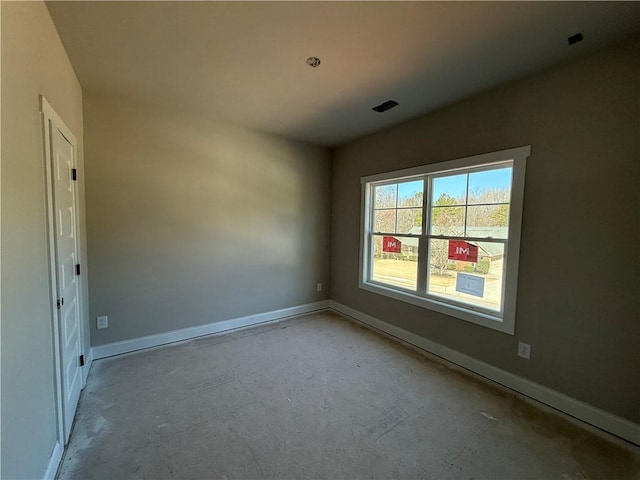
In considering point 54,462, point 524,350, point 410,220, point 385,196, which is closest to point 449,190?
point 410,220

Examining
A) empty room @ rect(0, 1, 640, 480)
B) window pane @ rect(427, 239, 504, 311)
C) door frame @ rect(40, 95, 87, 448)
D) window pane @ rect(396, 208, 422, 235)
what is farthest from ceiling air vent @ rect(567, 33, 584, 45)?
→ door frame @ rect(40, 95, 87, 448)

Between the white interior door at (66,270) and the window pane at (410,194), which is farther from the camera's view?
the window pane at (410,194)

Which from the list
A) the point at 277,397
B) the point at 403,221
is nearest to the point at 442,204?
the point at 403,221

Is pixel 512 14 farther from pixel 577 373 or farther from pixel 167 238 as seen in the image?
pixel 167 238

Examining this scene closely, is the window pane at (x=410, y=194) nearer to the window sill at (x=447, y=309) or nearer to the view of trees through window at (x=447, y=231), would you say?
the view of trees through window at (x=447, y=231)

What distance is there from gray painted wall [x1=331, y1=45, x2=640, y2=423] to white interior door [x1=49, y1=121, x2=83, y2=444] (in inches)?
128

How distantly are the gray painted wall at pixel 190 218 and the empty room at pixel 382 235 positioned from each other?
Result: 0.09ft

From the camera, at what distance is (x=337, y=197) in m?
4.33

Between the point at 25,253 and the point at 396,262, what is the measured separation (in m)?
3.30

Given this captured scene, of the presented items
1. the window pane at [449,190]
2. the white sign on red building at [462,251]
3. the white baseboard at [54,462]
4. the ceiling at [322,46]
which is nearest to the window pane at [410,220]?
the window pane at [449,190]

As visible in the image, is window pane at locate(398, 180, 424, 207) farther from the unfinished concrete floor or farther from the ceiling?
the unfinished concrete floor

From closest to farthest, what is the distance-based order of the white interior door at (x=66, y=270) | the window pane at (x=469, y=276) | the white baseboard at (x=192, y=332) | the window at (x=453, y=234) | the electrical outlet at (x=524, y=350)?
1. the white interior door at (x=66, y=270)
2. the electrical outlet at (x=524, y=350)
3. the window at (x=453, y=234)
4. the window pane at (x=469, y=276)
5. the white baseboard at (x=192, y=332)

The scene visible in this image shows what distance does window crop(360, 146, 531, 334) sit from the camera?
2418 mm

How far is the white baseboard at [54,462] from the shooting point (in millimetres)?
1416
